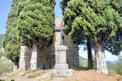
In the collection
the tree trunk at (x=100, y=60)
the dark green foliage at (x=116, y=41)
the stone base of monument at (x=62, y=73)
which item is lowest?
the stone base of monument at (x=62, y=73)

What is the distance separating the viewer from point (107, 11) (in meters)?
8.45

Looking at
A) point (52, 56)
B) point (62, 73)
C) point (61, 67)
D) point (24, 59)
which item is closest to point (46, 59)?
point (52, 56)

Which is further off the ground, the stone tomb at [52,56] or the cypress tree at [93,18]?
the cypress tree at [93,18]

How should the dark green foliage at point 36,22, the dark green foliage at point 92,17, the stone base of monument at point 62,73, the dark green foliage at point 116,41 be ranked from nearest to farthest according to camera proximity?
the stone base of monument at point 62,73
the dark green foliage at point 92,17
the dark green foliage at point 116,41
the dark green foliage at point 36,22

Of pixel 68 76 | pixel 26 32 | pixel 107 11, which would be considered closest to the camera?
pixel 68 76

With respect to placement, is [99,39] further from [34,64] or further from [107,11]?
[34,64]

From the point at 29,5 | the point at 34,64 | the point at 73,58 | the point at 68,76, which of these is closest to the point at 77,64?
the point at 73,58

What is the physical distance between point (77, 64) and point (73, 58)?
2.86 ft

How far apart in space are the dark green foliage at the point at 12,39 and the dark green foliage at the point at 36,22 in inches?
213

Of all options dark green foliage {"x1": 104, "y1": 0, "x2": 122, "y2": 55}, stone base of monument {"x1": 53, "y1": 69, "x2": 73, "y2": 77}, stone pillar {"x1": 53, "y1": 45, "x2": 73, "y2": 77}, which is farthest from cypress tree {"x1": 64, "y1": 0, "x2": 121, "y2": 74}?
stone base of monument {"x1": 53, "y1": 69, "x2": 73, "y2": 77}

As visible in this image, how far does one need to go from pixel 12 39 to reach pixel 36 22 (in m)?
8.10

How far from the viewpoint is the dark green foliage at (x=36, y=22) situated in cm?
1088

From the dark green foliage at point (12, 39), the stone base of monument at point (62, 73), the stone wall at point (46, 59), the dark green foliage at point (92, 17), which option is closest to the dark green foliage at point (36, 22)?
the stone wall at point (46, 59)

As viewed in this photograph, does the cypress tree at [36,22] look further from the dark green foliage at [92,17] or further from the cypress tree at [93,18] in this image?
the dark green foliage at [92,17]
